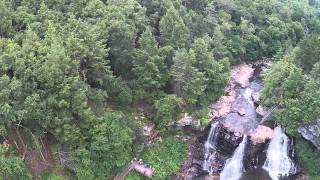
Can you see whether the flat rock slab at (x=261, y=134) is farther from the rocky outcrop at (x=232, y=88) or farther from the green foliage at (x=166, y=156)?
the green foliage at (x=166, y=156)

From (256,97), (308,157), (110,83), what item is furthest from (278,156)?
(110,83)

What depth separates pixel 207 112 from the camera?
156 ft

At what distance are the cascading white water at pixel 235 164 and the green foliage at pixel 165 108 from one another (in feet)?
22.7

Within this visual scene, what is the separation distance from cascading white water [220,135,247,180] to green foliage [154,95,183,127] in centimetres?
691

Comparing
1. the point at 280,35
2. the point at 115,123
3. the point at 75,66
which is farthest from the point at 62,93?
the point at 280,35

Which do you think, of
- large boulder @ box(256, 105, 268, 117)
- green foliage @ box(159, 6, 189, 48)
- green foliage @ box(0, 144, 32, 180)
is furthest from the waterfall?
green foliage @ box(0, 144, 32, 180)

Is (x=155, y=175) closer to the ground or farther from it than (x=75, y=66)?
closer to the ground

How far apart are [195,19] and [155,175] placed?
21413 millimetres

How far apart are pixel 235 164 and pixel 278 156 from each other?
424cm

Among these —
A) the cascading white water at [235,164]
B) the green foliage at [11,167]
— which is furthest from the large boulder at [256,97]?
the green foliage at [11,167]

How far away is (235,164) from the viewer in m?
44.9

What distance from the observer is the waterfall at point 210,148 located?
44750 mm

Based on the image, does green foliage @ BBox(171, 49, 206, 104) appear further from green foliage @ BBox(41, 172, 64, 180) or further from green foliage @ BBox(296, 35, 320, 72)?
green foliage @ BBox(41, 172, 64, 180)

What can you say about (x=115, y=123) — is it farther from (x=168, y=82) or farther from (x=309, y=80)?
(x=309, y=80)
